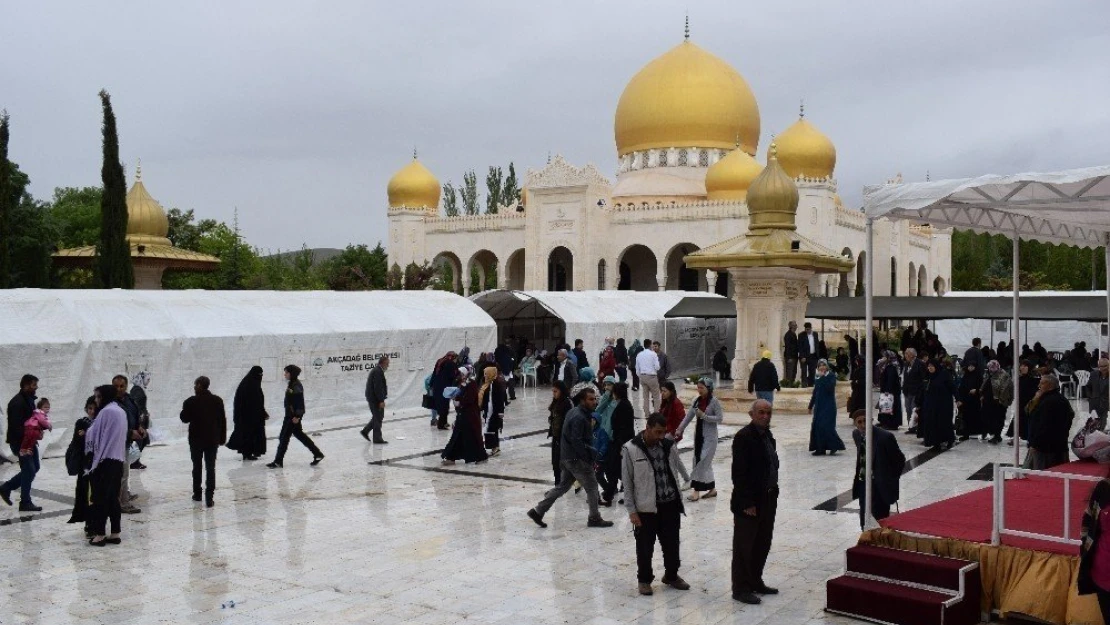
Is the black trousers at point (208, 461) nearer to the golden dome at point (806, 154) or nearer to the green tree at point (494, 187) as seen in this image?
the golden dome at point (806, 154)

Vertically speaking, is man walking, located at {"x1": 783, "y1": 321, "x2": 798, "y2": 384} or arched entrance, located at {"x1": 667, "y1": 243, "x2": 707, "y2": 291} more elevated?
arched entrance, located at {"x1": 667, "y1": 243, "x2": 707, "y2": 291}

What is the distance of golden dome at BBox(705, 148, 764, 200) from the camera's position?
129 feet

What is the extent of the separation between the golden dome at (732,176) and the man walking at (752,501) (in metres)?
33.1

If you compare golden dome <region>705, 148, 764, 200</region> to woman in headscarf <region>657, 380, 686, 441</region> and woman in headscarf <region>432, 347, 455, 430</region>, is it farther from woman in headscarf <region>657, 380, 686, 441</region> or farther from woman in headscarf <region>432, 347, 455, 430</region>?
woman in headscarf <region>657, 380, 686, 441</region>

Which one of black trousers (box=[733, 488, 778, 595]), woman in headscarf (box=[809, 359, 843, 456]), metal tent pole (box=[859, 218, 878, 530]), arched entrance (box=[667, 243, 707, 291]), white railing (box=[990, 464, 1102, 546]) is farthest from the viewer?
arched entrance (box=[667, 243, 707, 291])

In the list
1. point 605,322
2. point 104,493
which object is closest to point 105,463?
point 104,493

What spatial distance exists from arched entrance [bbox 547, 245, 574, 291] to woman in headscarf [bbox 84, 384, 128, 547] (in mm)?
35858

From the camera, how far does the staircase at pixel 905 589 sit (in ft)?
20.0

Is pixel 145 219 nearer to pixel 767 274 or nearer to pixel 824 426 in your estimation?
pixel 767 274

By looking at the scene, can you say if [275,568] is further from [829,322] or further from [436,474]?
[829,322]

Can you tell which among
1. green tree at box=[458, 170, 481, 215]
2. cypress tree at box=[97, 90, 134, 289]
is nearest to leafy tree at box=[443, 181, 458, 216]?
green tree at box=[458, 170, 481, 215]

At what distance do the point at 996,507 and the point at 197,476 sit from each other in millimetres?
7501

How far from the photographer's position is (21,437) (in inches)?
377

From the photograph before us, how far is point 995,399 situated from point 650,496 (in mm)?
9177
